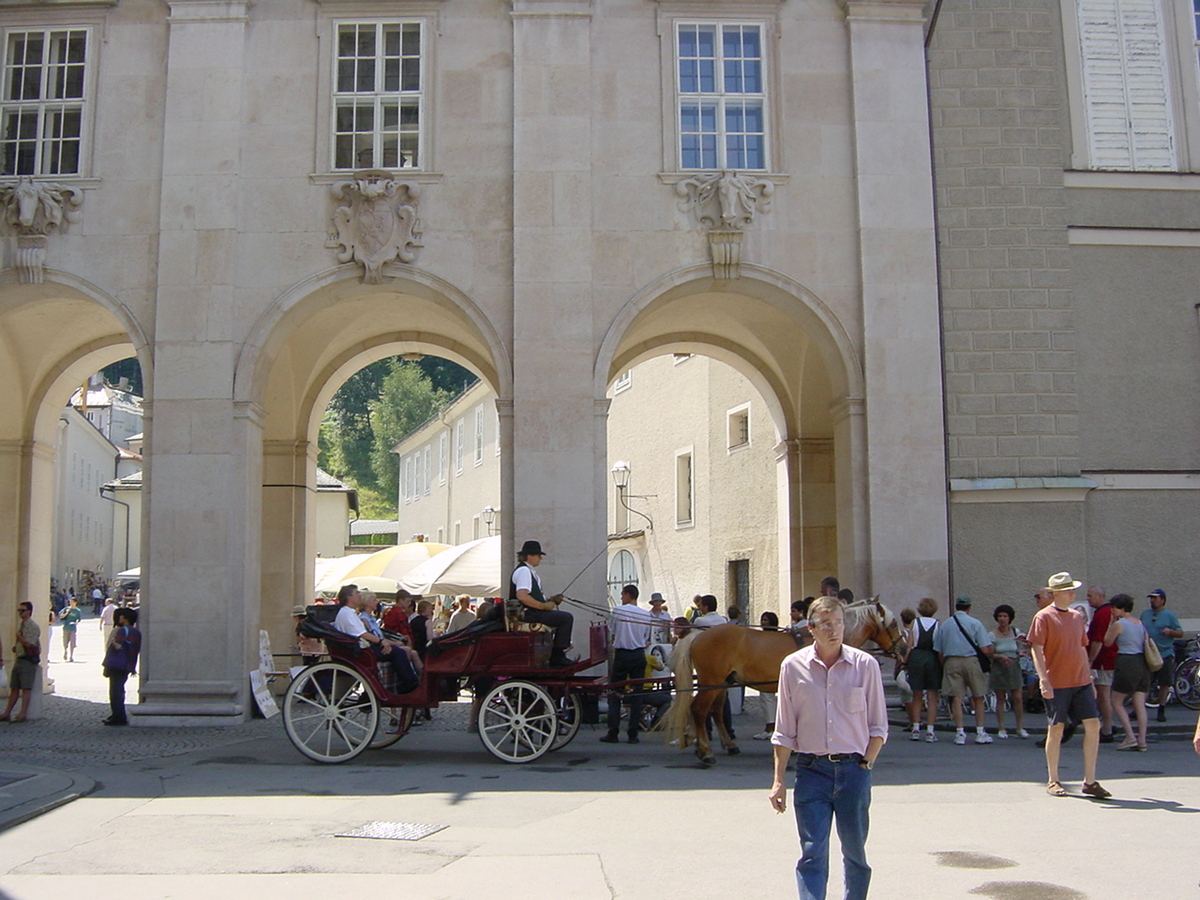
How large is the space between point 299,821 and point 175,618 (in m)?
7.48

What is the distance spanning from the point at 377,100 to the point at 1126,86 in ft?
35.2

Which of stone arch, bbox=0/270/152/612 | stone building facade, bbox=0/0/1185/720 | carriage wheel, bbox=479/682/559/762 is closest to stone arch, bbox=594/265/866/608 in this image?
stone building facade, bbox=0/0/1185/720

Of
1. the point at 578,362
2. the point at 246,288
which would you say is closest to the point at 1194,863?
the point at 578,362

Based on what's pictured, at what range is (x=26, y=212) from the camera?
16.5 m

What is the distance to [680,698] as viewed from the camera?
12.1 meters

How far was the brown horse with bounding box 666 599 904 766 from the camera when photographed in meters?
12.1

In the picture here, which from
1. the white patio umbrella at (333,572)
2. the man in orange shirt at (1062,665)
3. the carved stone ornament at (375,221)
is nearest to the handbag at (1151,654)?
the man in orange shirt at (1062,665)

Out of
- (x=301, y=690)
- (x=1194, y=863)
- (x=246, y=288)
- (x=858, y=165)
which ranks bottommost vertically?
(x=1194, y=863)

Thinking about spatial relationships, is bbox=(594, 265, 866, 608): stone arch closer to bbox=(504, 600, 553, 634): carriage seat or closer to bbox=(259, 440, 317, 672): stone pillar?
bbox=(259, 440, 317, 672): stone pillar

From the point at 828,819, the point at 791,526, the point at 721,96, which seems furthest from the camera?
the point at 791,526

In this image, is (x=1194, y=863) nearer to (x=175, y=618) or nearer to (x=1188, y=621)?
(x=1188, y=621)

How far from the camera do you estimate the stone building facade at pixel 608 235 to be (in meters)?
16.4

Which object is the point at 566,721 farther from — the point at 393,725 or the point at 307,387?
the point at 307,387

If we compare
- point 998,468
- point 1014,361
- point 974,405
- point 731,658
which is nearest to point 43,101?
point 731,658
